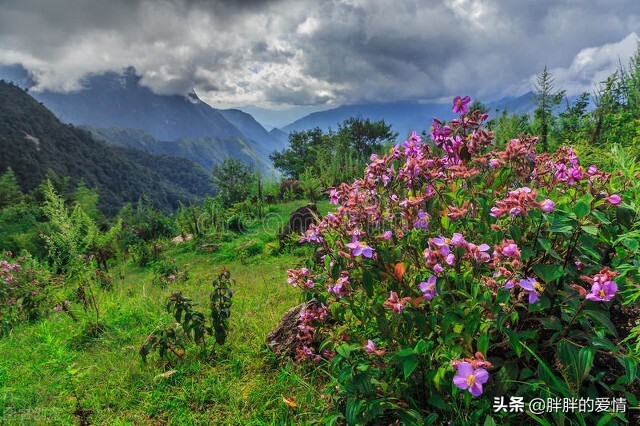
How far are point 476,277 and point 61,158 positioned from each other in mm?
86277

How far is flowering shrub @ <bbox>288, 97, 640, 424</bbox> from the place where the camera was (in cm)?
139

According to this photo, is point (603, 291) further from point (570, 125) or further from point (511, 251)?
point (570, 125)

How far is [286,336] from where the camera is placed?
2.96m

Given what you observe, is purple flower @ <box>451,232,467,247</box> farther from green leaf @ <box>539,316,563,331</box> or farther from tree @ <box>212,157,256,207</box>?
tree @ <box>212,157,256,207</box>

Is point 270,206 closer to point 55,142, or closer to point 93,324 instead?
point 93,324

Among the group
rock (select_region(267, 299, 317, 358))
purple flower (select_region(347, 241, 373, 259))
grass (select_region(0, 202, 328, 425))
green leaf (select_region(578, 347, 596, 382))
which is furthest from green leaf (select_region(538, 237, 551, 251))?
rock (select_region(267, 299, 317, 358))

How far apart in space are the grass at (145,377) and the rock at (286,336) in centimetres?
9

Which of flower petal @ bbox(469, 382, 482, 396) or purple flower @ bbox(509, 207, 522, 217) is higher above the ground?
purple flower @ bbox(509, 207, 522, 217)

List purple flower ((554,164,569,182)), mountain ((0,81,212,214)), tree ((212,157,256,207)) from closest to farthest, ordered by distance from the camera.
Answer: purple flower ((554,164,569,182)) → tree ((212,157,256,207)) → mountain ((0,81,212,214))

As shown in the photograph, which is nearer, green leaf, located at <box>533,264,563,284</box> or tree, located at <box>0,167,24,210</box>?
green leaf, located at <box>533,264,563,284</box>

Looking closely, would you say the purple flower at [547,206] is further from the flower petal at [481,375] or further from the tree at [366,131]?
the tree at [366,131]

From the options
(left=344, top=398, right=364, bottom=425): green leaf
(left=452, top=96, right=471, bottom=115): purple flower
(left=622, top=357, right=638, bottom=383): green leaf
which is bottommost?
(left=344, top=398, right=364, bottom=425): green leaf

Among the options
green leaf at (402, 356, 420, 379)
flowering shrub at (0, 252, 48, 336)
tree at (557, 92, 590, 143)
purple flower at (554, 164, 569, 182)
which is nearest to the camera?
green leaf at (402, 356, 420, 379)

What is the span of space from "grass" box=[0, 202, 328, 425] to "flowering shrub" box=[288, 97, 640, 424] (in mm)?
559
